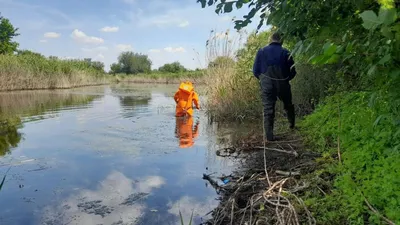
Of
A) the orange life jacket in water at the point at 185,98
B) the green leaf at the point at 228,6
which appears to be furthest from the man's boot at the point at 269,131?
the orange life jacket in water at the point at 185,98

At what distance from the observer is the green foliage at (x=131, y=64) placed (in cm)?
9300

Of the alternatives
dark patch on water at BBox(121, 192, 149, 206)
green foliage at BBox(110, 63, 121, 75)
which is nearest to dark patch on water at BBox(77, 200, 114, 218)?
dark patch on water at BBox(121, 192, 149, 206)

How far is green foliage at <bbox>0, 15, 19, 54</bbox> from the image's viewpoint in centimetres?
4556

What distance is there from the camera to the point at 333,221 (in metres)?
2.75

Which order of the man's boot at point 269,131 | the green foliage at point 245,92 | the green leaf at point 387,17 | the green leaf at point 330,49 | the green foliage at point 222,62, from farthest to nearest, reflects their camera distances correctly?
the green foliage at point 222,62, the green foliage at point 245,92, the man's boot at point 269,131, the green leaf at point 330,49, the green leaf at point 387,17

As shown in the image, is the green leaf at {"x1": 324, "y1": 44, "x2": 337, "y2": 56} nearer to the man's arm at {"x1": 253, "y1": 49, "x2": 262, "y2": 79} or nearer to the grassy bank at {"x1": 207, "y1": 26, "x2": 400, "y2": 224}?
the grassy bank at {"x1": 207, "y1": 26, "x2": 400, "y2": 224}

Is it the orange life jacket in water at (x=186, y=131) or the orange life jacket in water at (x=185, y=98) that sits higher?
the orange life jacket in water at (x=185, y=98)

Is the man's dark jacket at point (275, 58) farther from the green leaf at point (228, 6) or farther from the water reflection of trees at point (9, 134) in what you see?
the water reflection of trees at point (9, 134)

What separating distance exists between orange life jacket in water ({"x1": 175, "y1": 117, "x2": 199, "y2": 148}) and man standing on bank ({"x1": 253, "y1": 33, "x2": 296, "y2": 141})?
197 centimetres

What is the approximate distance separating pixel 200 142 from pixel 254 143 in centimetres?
164

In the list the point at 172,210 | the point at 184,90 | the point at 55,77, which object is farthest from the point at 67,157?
the point at 55,77

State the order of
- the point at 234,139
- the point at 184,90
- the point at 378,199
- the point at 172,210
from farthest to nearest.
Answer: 1. the point at 184,90
2. the point at 234,139
3. the point at 172,210
4. the point at 378,199

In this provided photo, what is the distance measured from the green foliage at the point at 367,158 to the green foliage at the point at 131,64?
90194 mm

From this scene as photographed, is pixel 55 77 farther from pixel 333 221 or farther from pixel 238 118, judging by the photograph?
pixel 333 221
